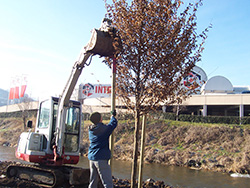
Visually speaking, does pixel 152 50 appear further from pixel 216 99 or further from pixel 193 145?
pixel 216 99

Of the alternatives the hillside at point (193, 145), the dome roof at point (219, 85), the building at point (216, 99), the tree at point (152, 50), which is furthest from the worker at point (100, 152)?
the dome roof at point (219, 85)

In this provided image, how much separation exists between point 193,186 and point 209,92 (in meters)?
23.8

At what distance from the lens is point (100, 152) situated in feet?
18.9

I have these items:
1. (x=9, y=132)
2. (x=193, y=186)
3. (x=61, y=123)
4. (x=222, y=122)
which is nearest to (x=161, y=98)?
(x=61, y=123)

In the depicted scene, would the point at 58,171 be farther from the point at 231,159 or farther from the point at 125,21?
the point at 231,159

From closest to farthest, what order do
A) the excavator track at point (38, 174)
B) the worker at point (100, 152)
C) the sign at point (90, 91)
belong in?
the worker at point (100, 152)
the excavator track at point (38, 174)
the sign at point (90, 91)

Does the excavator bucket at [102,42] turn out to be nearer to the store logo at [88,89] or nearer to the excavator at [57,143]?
the excavator at [57,143]

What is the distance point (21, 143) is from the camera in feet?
33.3

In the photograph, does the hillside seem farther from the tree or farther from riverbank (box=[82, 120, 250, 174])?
the tree

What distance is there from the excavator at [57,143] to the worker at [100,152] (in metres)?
2.78

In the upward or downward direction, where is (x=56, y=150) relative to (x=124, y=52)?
downward

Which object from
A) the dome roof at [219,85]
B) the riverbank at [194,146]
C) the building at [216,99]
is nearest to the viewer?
the riverbank at [194,146]

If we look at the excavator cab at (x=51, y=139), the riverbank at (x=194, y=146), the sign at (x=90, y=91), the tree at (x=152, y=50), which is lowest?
the riverbank at (x=194, y=146)

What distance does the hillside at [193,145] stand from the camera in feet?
64.2
